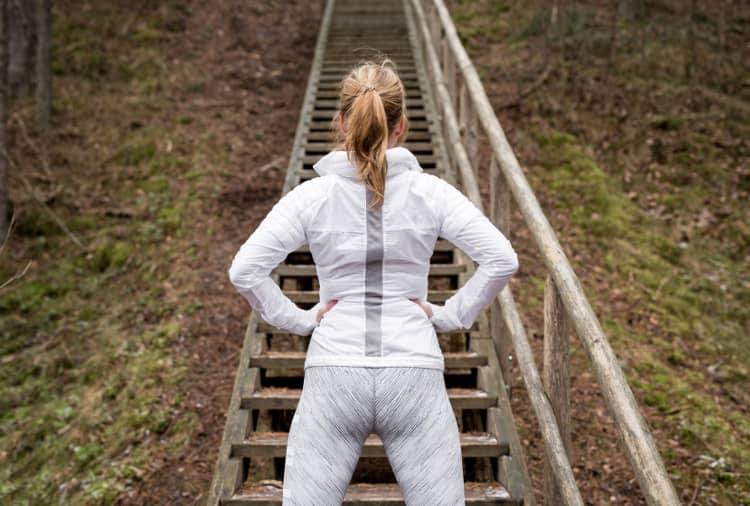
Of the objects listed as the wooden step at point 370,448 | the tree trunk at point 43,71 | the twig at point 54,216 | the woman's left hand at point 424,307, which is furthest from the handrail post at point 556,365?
the tree trunk at point 43,71

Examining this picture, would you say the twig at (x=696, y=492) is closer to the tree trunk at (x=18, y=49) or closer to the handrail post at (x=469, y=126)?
the handrail post at (x=469, y=126)

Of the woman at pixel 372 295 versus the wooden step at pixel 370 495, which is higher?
the woman at pixel 372 295

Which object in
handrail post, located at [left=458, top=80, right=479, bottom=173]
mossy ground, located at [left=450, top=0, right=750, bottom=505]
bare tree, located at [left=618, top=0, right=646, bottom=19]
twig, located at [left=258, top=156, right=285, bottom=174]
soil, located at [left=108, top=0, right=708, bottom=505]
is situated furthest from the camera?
bare tree, located at [left=618, top=0, right=646, bottom=19]

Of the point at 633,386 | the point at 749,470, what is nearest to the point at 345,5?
the point at 633,386

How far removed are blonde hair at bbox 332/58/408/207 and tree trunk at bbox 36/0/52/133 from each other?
28.4 ft

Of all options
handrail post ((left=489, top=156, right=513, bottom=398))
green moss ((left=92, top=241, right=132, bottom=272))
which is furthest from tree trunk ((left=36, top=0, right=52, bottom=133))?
handrail post ((left=489, top=156, right=513, bottom=398))

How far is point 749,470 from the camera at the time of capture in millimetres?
4594

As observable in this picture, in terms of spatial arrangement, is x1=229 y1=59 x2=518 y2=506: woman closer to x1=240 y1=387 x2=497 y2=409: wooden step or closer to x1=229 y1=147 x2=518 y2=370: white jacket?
x1=229 y1=147 x2=518 y2=370: white jacket

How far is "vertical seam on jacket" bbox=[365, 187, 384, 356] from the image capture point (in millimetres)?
2066

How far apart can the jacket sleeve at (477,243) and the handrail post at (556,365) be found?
33.6 inches

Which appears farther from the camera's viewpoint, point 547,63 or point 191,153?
point 547,63

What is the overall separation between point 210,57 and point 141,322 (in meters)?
6.89

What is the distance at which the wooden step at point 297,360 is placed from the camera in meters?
3.98

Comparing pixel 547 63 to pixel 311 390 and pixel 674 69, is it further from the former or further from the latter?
pixel 311 390
